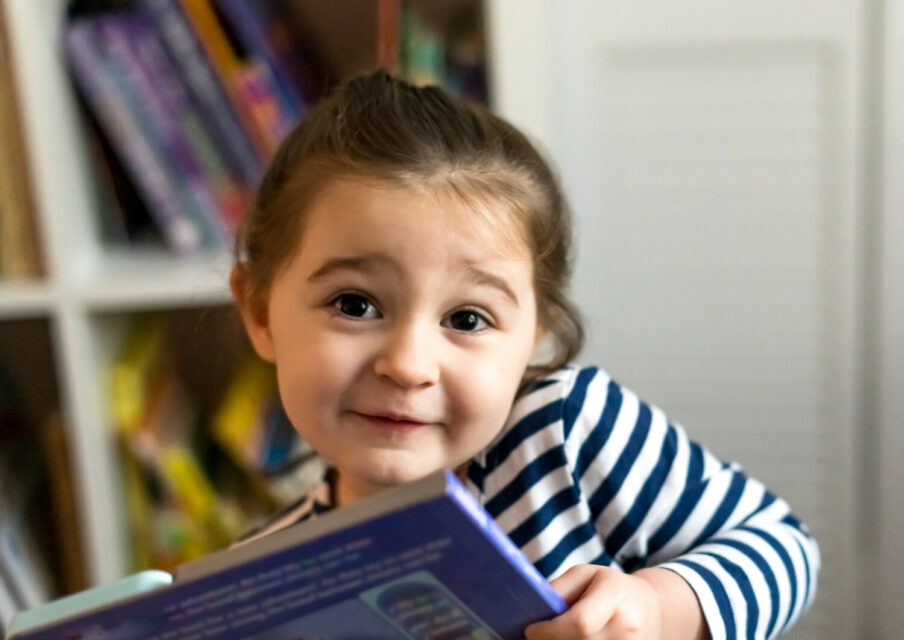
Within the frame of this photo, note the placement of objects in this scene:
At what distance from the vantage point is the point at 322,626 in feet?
1.76

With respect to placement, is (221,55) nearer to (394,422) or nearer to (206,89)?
(206,89)

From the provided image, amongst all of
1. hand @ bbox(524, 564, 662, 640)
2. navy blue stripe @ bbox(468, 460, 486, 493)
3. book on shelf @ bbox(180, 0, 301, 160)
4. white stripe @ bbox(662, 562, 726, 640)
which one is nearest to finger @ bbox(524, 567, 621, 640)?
hand @ bbox(524, 564, 662, 640)

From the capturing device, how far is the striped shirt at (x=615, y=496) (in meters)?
0.72

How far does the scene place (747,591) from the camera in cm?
67

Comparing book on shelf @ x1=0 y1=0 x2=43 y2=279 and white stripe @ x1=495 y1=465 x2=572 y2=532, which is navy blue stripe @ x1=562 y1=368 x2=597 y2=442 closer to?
white stripe @ x1=495 y1=465 x2=572 y2=532

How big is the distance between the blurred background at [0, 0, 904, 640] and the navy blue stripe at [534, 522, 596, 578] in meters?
0.50

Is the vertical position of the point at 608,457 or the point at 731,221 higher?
the point at 731,221

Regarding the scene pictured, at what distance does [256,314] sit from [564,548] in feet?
1.00

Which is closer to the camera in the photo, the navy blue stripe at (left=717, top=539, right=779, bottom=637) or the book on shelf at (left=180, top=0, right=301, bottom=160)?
the navy blue stripe at (left=717, top=539, right=779, bottom=637)

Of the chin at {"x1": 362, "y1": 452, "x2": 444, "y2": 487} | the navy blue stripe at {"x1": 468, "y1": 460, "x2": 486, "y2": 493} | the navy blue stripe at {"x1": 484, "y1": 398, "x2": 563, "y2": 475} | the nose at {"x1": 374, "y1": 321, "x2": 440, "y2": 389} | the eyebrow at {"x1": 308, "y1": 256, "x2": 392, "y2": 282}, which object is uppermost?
the eyebrow at {"x1": 308, "y1": 256, "x2": 392, "y2": 282}

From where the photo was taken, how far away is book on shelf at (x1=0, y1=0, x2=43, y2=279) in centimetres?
111

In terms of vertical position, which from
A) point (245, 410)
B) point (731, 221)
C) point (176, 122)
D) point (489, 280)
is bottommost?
point (245, 410)

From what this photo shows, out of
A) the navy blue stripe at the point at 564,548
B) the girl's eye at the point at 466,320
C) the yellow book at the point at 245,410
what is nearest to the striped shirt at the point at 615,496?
the navy blue stripe at the point at 564,548

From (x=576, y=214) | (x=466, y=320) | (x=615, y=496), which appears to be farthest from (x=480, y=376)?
(x=576, y=214)
